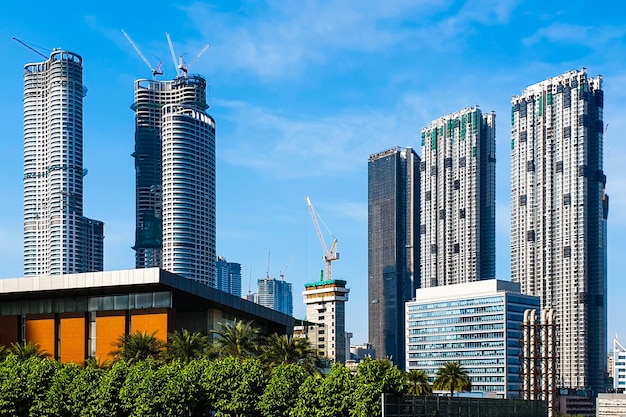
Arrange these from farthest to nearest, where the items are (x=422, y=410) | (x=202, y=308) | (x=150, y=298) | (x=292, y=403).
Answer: (x=202, y=308) < (x=150, y=298) < (x=292, y=403) < (x=422, y=410)

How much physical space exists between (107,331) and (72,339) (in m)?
4.13

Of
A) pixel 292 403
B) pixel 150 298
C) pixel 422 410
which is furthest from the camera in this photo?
pixel 150 298

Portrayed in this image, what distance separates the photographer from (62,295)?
8769 cm

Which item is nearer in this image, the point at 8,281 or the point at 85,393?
the point at 85,393

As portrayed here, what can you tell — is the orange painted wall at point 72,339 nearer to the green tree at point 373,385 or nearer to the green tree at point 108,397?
the green tree at point 108,397

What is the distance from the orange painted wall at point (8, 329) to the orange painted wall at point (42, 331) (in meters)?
1.51

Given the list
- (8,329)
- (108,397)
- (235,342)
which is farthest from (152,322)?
(108,397)

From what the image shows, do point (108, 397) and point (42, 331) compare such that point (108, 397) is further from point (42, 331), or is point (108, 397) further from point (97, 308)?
point (42, 331)

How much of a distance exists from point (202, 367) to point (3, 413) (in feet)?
52.2

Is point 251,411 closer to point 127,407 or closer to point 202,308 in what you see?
point 127,407

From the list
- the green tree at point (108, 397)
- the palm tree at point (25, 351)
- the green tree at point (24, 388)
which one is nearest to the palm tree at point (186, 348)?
the green tree at point (108, 397)

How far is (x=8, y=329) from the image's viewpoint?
89312 millimetres

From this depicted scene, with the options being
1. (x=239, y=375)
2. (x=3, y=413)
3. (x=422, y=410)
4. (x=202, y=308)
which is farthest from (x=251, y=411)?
(x=202, y=308)

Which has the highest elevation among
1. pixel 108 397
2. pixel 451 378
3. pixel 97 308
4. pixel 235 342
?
pixel 97 308
